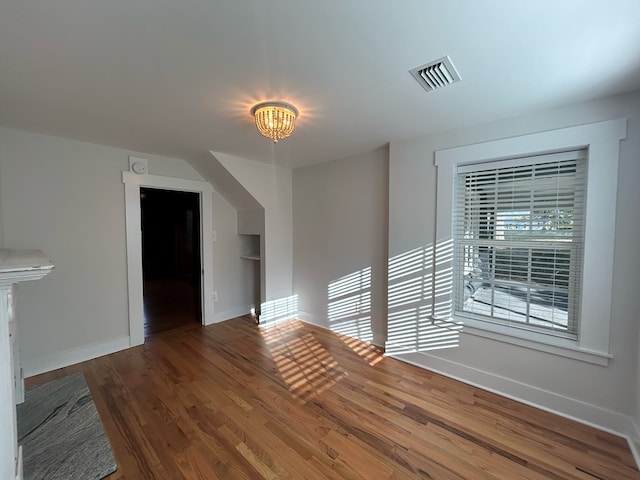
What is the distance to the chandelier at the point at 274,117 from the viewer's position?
1.91 meters

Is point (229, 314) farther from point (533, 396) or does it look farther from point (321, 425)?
point (533, 396)

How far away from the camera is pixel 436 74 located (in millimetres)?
1586

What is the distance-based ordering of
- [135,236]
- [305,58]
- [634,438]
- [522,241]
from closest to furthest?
[305,58]
[634,438]
[522,241]
[135,236]

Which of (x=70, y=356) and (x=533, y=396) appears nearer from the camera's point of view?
(x=533, y=396)

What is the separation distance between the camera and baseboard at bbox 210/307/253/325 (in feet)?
12.8

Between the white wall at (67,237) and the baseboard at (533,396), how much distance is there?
11.2ft

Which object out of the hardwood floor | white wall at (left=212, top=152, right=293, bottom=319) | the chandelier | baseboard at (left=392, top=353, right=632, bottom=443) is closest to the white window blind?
baseboard at (left=392, top=353, right=632, bottom=443)

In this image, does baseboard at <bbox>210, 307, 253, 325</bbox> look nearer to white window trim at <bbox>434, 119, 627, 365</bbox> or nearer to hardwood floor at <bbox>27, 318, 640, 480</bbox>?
hardwood floor at <bbox>27, 318, 640, 480</bbox>

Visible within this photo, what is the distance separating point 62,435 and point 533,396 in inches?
135

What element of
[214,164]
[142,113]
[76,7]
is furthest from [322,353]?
[76,7]

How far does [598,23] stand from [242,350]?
358 cm

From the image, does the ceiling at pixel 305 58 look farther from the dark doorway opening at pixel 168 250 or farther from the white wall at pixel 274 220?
the dark doorway opening at pixel 168 250

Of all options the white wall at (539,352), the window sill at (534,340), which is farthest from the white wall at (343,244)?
the window sill at (534,340)

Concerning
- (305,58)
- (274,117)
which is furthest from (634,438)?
(274,117)
